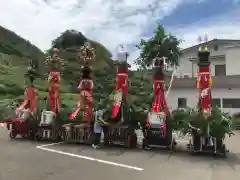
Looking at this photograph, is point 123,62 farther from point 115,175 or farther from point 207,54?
point 115,175

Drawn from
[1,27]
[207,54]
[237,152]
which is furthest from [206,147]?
[1,27]

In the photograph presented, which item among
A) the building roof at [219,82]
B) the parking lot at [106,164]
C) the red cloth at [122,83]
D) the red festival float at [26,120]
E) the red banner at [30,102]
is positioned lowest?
the parking lot at [106,164]

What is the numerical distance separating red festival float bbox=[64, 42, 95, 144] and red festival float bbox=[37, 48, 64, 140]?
61cm

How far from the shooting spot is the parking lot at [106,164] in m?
7.08

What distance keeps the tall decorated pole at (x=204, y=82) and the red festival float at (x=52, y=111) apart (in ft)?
19.2

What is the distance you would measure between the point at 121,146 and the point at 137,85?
19570 millimetres

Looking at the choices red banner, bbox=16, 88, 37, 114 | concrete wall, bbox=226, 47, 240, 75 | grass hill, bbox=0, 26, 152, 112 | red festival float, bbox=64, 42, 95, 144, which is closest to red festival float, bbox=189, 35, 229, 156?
red festival float, bbox=64, 42, 95, 144

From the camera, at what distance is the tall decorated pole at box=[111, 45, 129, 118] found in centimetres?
1141

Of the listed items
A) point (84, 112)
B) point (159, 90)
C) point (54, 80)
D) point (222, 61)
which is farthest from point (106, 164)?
point (222, 61)

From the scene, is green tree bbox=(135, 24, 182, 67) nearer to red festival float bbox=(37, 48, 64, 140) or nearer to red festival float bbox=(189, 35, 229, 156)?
red festival float bbox=(189, 35, 229, 156)

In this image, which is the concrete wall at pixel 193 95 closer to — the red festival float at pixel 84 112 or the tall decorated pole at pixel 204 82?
the red festival float at pixel 84 112

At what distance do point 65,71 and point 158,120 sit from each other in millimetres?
29646

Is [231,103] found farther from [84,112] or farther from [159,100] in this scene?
[84,112]

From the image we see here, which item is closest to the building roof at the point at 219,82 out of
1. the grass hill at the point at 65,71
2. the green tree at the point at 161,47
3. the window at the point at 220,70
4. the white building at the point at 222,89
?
the white building at the point at 222,89
